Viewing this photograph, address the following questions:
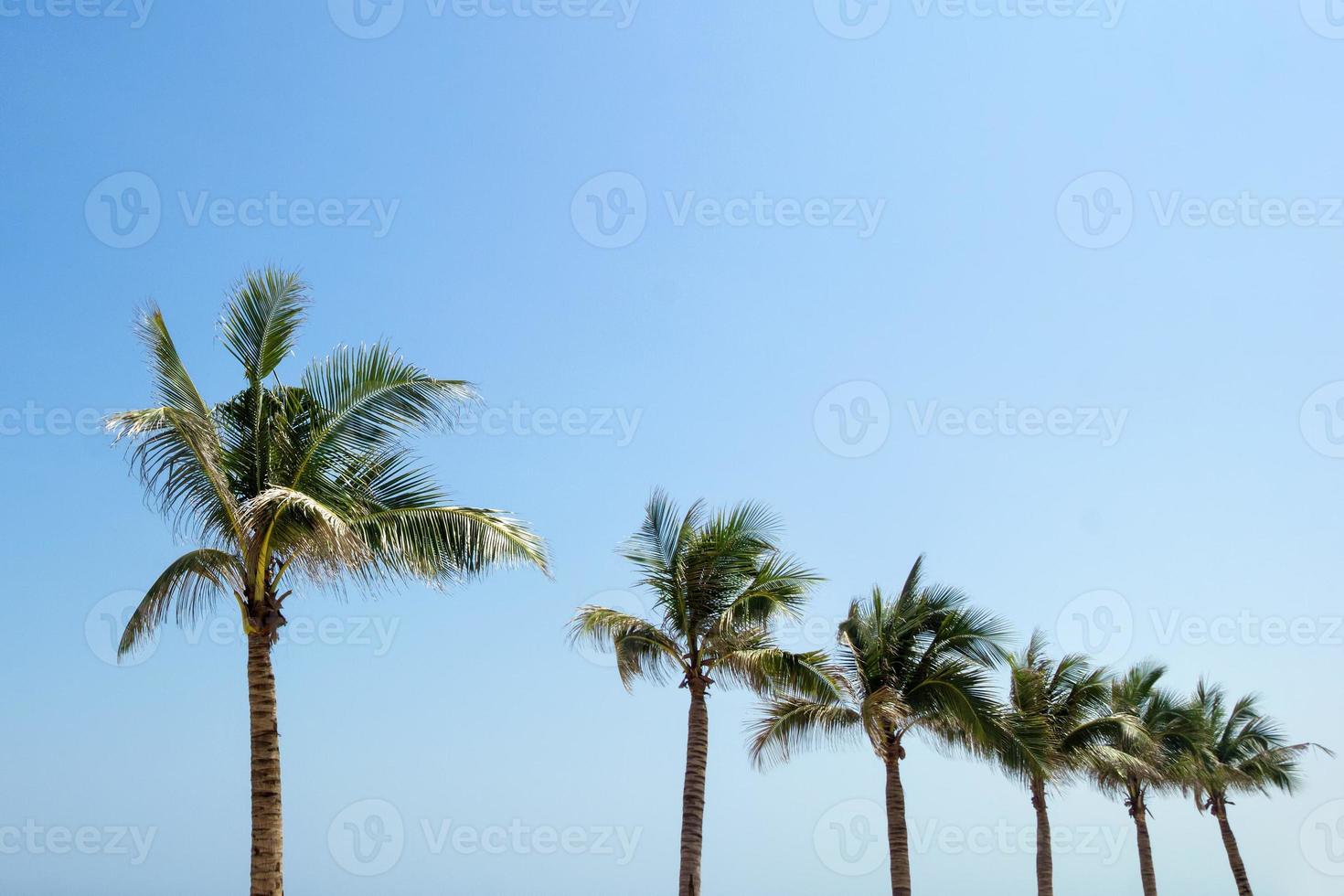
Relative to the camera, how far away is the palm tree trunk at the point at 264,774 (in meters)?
13.8

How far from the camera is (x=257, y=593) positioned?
14.7 meters

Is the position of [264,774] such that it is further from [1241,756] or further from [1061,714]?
[1241,756]

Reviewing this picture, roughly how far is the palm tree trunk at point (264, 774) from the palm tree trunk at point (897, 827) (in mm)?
14676

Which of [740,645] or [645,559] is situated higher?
[645,559]

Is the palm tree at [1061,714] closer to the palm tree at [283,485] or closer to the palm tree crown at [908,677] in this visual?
the palm tree crown at [908,677]

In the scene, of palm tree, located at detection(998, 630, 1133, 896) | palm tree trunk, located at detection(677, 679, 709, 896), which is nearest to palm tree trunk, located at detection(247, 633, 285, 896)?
palm tree trunk, located at detection(677, 679, 709, 896)

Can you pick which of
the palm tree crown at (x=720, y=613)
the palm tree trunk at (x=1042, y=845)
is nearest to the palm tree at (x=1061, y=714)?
the palm tree trunk at (x=1042, y=845)

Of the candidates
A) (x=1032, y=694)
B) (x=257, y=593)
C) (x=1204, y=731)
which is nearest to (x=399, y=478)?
(x=257, y=593)

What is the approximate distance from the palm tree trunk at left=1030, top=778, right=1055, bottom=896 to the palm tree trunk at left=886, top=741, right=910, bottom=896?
845 cm

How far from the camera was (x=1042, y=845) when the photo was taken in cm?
3250

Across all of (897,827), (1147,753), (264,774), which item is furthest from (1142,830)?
(264,774)

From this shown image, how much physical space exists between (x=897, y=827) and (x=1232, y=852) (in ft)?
95.7

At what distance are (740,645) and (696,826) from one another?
11.6 feet

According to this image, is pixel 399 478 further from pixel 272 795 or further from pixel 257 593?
pixel 272 795
